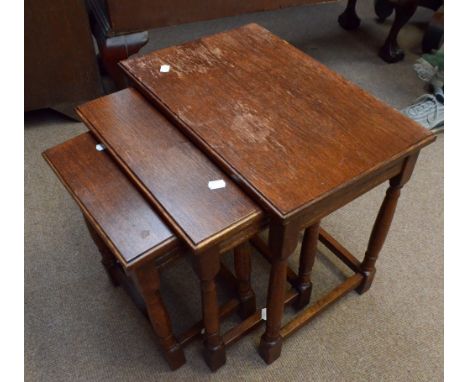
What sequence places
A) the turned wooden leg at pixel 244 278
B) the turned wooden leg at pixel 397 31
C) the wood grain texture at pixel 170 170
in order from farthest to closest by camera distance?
the turned wooden leg at pixel 397 31
the turned wooden leg at pixel 244 278
the wood grain texture at pixel 170 170

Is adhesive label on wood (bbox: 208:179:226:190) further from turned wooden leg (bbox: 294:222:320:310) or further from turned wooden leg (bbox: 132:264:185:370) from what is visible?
turned wooden leg (bbox: 294:222:320:310)

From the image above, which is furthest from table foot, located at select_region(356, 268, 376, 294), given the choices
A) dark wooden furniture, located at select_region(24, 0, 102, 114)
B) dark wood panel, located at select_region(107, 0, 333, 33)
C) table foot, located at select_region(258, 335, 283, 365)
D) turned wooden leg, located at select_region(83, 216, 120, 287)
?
dark wooden furniture, located at select_region(24, 0, 102, 114)

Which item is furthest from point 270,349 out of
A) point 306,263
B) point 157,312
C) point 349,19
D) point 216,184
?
point 349,19

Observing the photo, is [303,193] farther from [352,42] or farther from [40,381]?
[352,42]

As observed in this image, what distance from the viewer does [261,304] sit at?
1.29m

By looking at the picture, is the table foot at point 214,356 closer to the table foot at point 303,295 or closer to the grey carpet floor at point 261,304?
the grey carpet floor at point 261,304

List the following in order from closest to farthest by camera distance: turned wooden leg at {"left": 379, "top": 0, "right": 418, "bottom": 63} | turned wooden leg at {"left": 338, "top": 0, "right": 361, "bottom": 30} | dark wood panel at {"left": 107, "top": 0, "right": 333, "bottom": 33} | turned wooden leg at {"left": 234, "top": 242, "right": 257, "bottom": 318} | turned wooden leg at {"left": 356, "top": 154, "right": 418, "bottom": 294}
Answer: turned wooden leg at {"left": 356, "top": 154, "right": 418, "bottom": 294} → turned wooden leg at {"left": 234, "top": 242, "right": 257, "bottom": 318} → dark wood panel at {"left": 107, "top": 0, "right": 333, "bottom": 33} → turned wooden leg at {"left": 379, "top": 0, "right": 418, "bottom": 63} → turned wooden leg at {"left": 338, "top": 0, "right": 361, "bottom": 30}

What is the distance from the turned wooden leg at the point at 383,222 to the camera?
944 millimetres

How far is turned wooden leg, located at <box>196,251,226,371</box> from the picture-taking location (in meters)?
0.79

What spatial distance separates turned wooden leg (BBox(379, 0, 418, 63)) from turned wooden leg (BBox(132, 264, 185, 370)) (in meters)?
1.95

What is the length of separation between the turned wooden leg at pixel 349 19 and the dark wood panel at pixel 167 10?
1.01 m

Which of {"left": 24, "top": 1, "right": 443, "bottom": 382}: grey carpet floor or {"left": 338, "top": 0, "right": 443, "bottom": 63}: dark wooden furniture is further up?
{"left": 338, "top": 0, "right": 443, "bottom": 63}: dark wooden furniture

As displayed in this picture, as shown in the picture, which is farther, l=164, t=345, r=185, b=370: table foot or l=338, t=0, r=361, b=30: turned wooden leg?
l=338, t=0, r=361, b=30: turned wooden leg

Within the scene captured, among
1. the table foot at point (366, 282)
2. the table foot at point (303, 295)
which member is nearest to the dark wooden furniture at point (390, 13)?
the table foot at point (366, 282)
